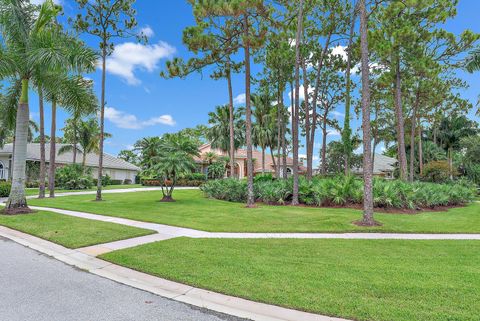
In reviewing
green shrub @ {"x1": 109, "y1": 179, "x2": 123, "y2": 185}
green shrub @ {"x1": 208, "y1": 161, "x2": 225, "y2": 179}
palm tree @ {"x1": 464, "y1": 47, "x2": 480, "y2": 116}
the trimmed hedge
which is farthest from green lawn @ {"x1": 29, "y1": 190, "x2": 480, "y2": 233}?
green shrub @ {"x1": 208, "y1": 161, "x2": 225, "y2": 179}

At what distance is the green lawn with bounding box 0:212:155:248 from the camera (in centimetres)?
823

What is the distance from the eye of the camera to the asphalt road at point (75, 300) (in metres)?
4.00

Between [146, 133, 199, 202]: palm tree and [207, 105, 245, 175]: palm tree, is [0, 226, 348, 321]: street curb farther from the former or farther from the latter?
[207, 105, 245, 175]: palm tree

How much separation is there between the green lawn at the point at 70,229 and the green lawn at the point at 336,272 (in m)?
1.55

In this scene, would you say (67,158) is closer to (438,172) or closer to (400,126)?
(400,126)

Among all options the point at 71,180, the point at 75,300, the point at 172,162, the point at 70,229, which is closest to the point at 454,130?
the point at 172,162

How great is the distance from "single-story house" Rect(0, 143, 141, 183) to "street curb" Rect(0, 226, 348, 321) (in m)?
31.3

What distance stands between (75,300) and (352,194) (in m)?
13.3

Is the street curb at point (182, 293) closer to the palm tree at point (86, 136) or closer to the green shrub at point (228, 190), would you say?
the green shrub at point (228, 190)

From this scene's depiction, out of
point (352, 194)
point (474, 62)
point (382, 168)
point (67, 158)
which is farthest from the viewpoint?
point (382, 168)

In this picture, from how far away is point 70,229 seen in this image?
31.1ft

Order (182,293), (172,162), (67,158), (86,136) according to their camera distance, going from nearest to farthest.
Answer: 1. (182,293)
2. (172,162)
3. (86,136)
4. (67,158)

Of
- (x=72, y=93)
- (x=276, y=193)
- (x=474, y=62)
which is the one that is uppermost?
(x=474, y=62)

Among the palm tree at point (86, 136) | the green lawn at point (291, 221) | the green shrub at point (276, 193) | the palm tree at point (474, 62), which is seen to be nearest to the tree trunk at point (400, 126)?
the palm tree at point (474, 62)
